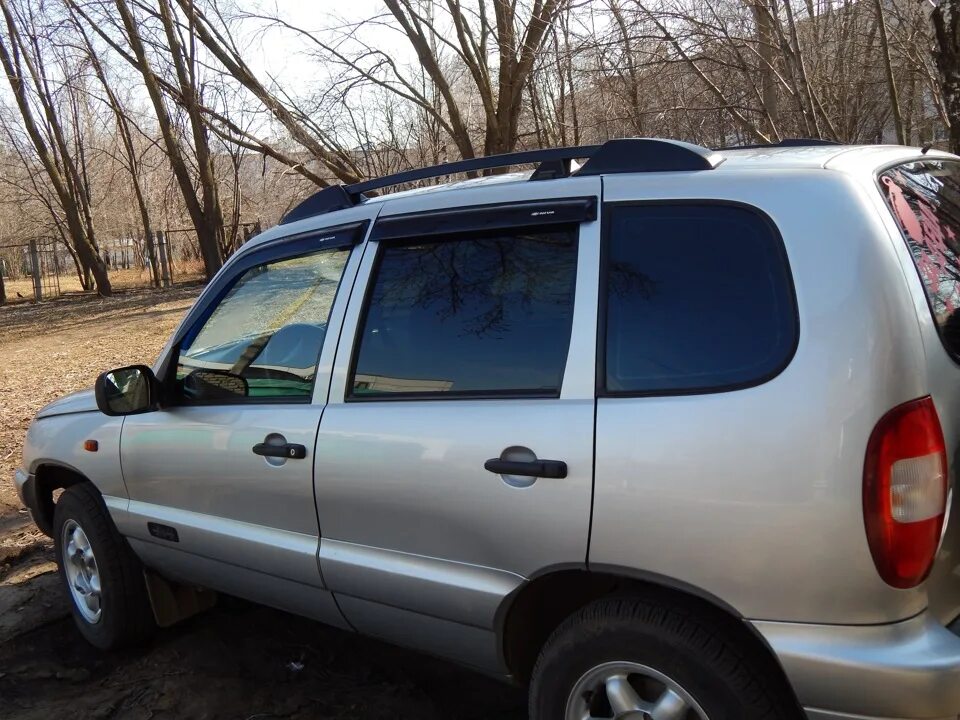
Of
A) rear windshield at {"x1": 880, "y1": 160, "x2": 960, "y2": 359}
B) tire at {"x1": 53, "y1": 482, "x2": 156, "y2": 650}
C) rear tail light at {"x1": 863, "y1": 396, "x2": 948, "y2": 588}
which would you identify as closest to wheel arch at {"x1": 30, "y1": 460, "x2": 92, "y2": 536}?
tire at {"x1": 53, "y1": 482, "x2": 156, "y2": 650}

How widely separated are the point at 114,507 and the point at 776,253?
9.70ft

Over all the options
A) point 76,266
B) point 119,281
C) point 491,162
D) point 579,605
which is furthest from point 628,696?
point 119,281

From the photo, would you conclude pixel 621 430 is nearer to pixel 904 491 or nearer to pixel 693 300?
pixel 693 300

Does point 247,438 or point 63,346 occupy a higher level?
point 247,438

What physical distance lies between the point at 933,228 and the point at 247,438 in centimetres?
226

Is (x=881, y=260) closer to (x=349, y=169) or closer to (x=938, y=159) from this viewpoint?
(x=938, y=159)

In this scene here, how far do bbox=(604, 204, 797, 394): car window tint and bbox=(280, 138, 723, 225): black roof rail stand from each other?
0.17 m

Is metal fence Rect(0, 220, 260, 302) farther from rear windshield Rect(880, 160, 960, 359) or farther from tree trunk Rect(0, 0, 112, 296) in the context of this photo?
rear windshield Rect(880, 160, 960, 359)

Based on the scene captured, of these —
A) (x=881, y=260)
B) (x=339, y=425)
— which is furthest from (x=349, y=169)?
(x=881, y=260)

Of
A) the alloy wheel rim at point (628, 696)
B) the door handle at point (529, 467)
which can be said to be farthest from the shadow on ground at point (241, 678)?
the door handle at point (529, 467)

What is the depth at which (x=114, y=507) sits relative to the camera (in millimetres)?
3725

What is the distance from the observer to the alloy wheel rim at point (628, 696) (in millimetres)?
2145

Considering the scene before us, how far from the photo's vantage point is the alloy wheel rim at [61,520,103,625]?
3.92 metres

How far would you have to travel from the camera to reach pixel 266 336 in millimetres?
3324
